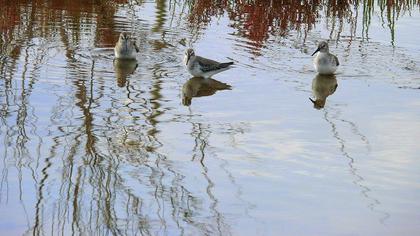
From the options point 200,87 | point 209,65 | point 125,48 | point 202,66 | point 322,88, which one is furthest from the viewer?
point 125,48

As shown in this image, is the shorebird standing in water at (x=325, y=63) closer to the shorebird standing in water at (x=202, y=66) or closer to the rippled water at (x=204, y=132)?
the rippled water at (x=204, y=132)

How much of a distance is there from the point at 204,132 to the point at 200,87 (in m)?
2.59

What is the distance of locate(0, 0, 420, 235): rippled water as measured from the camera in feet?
23.7

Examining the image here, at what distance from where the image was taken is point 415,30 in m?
16.7

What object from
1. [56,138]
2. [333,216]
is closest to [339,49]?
[56,138]

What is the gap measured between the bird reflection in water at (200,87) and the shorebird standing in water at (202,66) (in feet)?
0.29

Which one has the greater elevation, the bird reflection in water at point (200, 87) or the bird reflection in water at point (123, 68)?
the bird reflection in water at point (123, 68)

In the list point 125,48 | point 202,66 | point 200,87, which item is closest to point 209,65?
point 202,66

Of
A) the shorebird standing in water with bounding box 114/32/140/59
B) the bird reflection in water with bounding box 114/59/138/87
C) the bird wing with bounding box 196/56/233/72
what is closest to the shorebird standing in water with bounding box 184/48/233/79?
the bird wing with bounding box 196/56/233/72

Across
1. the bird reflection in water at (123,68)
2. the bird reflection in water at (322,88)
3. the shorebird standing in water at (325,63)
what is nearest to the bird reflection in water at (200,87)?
the bird reflection in water at (123,68)

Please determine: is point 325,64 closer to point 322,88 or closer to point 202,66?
point 322,88

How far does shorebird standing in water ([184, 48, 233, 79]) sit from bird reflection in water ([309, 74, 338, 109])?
1.18 meters

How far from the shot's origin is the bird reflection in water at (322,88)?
11334mm

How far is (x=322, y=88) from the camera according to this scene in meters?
12.2
